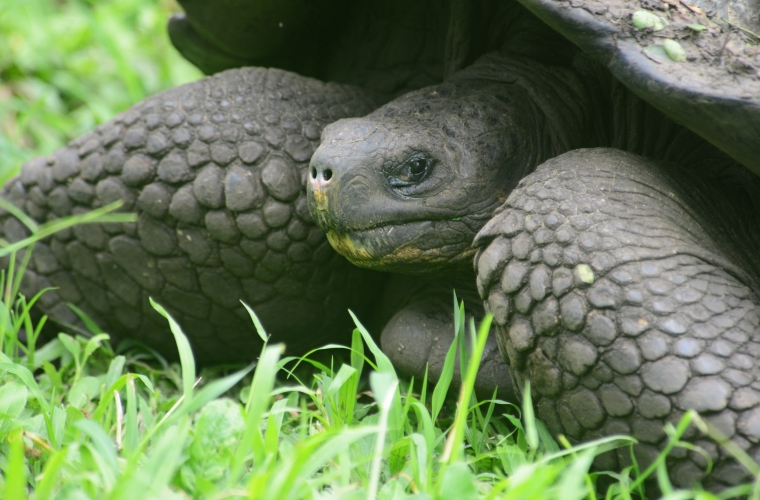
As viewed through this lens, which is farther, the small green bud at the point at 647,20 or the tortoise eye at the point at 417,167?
the tortoise eye at the point at 417,167

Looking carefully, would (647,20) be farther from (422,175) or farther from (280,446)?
(280,446)

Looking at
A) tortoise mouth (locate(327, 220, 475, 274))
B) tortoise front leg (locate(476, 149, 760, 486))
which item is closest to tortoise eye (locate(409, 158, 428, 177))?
tortoise mouth (locate(327, 220, 475, 274))

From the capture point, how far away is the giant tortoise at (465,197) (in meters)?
1.26

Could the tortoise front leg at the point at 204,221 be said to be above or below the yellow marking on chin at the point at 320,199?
below

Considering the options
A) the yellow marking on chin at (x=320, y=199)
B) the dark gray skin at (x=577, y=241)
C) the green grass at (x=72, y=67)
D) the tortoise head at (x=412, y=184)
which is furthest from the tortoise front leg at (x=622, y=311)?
the green grass at (x=72, y=67)

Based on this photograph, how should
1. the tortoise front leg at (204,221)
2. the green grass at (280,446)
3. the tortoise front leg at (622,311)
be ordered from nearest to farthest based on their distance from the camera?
the green grass at (280,446) → the tortoise front leg at (622,311) → the tortoise front leg at (204,221)

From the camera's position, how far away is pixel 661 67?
1287 mm

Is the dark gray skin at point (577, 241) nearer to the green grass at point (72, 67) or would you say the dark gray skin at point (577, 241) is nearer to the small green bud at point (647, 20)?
the small green bud at point (647, 20)

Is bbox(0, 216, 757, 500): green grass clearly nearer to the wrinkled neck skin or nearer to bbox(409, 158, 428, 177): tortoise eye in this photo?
the wrinkled neck skin

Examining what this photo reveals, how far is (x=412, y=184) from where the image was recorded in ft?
5.22

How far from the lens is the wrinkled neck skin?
1.55m

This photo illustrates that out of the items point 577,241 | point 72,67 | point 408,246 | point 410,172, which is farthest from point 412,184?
point 72,67

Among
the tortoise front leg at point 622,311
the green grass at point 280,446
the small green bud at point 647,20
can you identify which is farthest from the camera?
the small green bud at point 647,20

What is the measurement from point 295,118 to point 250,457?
0.99 m
